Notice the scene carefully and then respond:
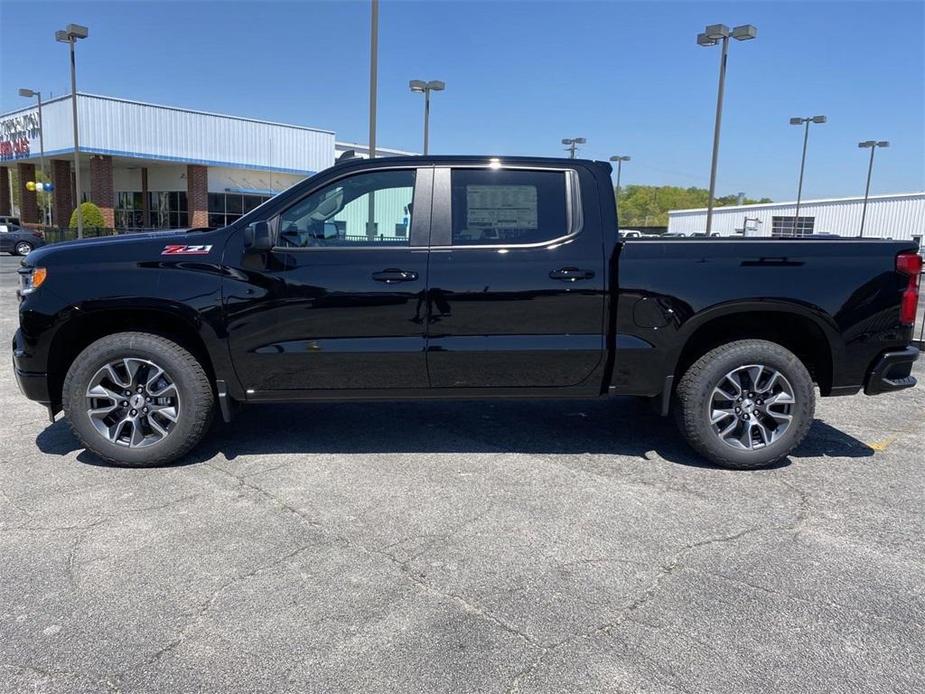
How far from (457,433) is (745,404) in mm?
2091

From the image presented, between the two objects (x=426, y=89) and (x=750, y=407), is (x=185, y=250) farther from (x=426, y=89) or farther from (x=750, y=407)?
(x=426, y=89)

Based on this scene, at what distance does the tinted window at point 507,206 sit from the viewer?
181 inches

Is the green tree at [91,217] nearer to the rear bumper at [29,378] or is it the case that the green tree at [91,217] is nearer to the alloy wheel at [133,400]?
the rear bumper at [29,378]

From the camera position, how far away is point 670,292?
4547 mm

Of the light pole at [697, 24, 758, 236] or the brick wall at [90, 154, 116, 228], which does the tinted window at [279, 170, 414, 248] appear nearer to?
the light pole at [697, 24, 758, 236]

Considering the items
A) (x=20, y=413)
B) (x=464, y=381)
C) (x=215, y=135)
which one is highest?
(x=215, y=135)

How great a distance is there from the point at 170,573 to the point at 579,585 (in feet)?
6.17

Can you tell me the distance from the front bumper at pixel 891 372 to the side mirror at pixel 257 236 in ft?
Answer: 13.1

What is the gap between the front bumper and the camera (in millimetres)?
4676

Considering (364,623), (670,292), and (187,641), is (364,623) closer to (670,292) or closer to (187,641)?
(187,641)

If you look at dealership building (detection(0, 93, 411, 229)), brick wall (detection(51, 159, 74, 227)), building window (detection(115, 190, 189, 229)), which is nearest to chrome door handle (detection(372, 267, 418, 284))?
dealership building (detection(0, 93, 411, 229))

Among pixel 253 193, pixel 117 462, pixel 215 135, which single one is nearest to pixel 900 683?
pixel 117 462

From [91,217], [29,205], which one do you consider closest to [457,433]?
[91,217]

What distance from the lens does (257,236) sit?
14.1 feet
